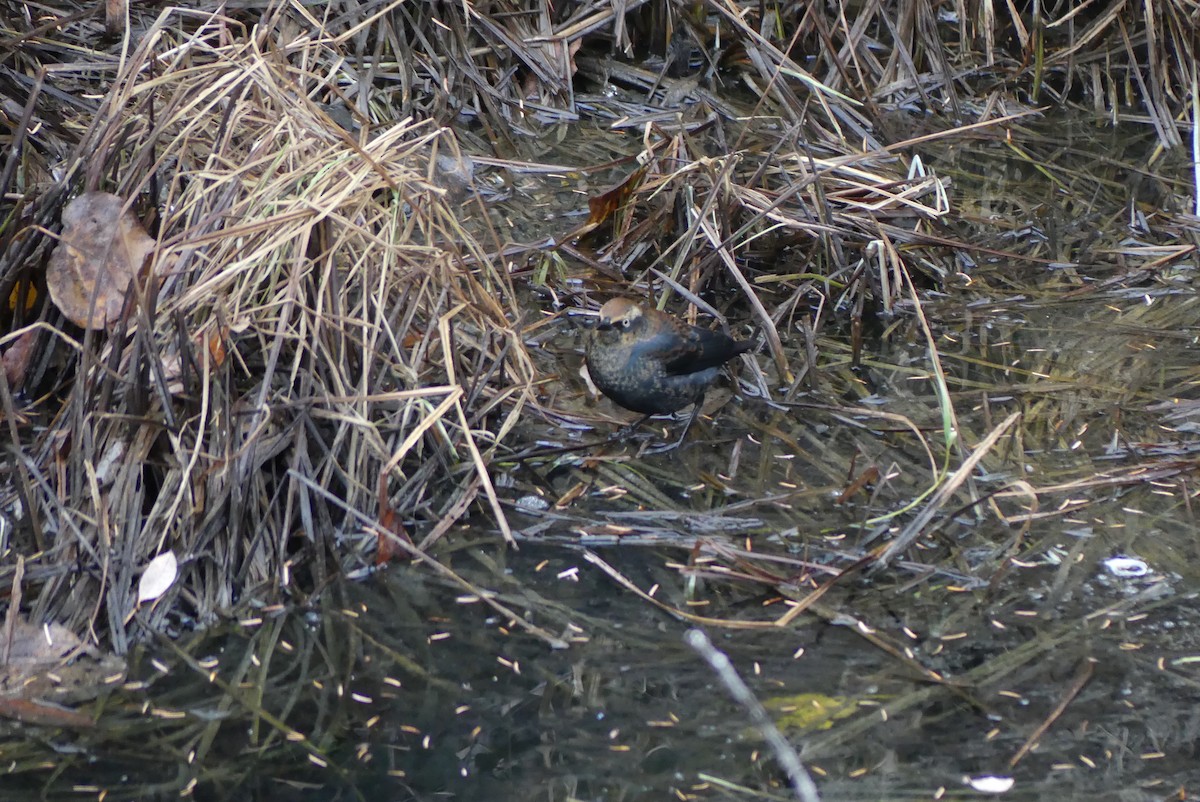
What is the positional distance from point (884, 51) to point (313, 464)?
13.7 ft

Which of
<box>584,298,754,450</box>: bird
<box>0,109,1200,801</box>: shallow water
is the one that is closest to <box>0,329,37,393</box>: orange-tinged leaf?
<box>0,109,1200,801</box>: shallow water

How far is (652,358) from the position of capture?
4047 mm

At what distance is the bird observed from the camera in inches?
159

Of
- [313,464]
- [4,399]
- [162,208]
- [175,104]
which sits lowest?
[313,464]

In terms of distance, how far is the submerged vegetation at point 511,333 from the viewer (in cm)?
332

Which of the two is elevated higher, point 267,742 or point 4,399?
point 4,399

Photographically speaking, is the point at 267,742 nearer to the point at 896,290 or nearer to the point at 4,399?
the point at 4,399

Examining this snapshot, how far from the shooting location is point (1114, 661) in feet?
10.4

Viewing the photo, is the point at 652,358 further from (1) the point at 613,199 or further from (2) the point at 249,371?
(2) the point at 249,371

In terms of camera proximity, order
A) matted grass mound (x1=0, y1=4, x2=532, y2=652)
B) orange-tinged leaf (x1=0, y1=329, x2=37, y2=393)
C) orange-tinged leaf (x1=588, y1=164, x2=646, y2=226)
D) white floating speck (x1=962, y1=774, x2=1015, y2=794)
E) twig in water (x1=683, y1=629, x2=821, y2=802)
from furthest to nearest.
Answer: orange-tinged leaf (x1=588, y1=164, x2=646, y2=226), orange-tinged leaf (x1=0, y1=329, x2=37, y2=393), matted grass mound (x1=0, y1=4, x2=532, y2=652), white floating speck (x1=962, y1=774, x2=1015, y2=794), twig in water (x1=683, y1=629, x2=821, y2=802)

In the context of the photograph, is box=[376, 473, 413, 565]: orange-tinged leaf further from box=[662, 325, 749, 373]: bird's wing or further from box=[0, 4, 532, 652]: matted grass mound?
box=[662, 325, 749, 373]: bird's wing

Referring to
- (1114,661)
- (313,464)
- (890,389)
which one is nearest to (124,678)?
(313,464)

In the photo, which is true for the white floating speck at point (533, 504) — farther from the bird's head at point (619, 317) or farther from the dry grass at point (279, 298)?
the bird's head at point (619, 317)

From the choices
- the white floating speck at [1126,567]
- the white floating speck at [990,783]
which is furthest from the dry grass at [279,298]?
the white floating speck at [990,783]
